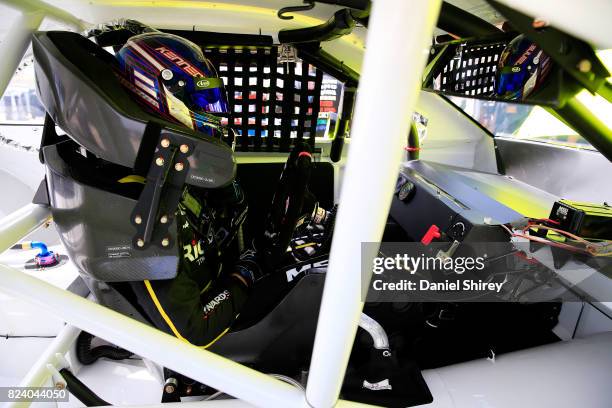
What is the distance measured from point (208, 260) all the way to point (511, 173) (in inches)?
68.1

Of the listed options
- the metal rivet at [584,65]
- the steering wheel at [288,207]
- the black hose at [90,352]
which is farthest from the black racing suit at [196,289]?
the metal rivet at [584,65]

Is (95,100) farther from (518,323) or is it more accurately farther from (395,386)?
(518,323)

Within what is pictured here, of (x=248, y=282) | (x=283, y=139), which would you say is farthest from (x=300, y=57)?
(x=248, y=282)

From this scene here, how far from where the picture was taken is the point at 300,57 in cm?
171

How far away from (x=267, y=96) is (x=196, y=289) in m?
1.20

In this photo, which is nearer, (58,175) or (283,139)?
(58,175)

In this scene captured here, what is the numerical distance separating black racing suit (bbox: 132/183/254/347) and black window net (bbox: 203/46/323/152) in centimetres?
75

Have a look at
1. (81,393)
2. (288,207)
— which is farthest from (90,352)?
(288,207)

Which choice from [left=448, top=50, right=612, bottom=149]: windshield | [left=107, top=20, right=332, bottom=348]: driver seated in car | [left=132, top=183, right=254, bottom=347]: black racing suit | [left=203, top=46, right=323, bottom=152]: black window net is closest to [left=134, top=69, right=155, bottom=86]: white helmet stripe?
[left=107, top=20, right=332, bottom=348]: driver seated in car

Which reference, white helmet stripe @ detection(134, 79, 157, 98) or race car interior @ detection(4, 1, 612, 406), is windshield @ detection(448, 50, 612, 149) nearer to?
race car interior @ detection(4, 1, 612, 406)

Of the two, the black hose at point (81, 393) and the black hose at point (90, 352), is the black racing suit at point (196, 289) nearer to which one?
the black hose at point (81, 393)

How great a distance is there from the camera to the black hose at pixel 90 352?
1263 millimetres

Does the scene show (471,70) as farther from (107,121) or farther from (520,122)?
(520,122)

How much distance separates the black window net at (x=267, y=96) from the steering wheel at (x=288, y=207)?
0.55 meters
